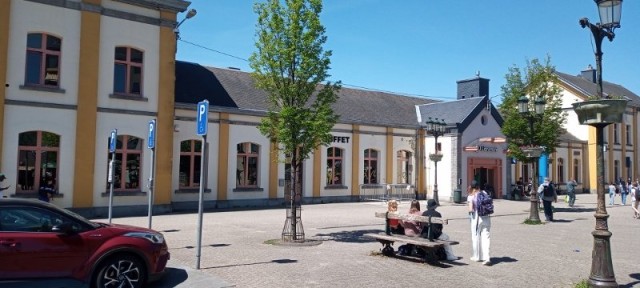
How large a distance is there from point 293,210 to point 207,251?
2.56 metres

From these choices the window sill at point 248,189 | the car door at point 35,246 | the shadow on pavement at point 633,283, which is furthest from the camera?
the window sill at point 248,189

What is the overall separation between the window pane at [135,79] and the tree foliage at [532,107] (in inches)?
617

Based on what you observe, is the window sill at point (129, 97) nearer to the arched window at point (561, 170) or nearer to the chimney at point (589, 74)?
the arched window at point (561, 170)

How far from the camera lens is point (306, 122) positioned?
41.5 feet

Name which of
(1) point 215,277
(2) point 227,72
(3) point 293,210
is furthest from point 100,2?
(1) point 215,277

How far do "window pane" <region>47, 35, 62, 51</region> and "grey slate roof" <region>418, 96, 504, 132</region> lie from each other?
21.4m

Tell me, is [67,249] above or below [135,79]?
below

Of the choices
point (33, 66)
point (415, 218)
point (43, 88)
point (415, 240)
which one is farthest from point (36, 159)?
point (415, 240)

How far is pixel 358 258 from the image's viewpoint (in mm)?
10492

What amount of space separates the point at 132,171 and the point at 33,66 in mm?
5030

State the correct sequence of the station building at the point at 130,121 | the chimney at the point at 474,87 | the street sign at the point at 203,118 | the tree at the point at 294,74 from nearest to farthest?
the street sign at the point at 203,118
the tree at the point at 294,74
the station building at the point at 130,121
the chimney at the point at 474,87

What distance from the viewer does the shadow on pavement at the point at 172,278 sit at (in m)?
7.95

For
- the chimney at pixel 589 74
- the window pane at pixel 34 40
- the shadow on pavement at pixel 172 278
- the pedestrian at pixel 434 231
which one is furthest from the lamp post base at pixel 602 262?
the chimney at pixel 589 74

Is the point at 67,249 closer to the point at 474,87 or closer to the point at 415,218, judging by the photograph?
the point at 415,218
